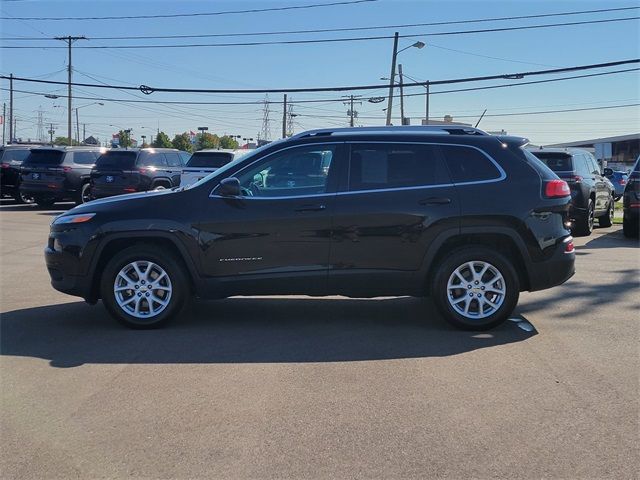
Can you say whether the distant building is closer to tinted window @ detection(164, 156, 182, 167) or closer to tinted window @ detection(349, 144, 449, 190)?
tinted window @ detection(164, 156, 182, 167)

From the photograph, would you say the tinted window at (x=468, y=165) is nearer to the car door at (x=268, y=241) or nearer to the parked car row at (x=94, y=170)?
the car door at (x=268, y=241)

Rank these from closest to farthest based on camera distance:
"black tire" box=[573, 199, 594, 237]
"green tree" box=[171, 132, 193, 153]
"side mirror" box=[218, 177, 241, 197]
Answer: "side mirror" box=[218, 177, 241, 197] < "black tire" box=[573, 199, 594, 237] < "green tree" box=[171, 132, 193, 153]

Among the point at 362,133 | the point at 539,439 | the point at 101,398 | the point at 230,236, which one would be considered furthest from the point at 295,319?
the point at 539,439

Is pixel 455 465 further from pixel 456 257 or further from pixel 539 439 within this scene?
pixel 456 257

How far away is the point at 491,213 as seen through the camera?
231 inches

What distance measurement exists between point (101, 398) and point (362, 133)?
11.2 feet

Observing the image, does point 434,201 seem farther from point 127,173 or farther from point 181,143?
point 181,143

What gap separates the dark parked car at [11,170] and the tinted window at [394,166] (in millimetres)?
18198

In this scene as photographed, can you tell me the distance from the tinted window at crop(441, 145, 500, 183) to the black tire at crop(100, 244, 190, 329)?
2824 millimetres

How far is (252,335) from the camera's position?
19.2ft

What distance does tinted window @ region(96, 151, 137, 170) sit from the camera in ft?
56.1

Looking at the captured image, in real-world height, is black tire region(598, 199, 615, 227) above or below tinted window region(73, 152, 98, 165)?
below

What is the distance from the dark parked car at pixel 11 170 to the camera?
21266 millimetres

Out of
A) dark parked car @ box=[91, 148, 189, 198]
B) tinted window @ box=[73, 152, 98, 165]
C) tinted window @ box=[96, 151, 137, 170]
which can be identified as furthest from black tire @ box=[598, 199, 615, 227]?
tinted window @ box=[73, 152, 98, 165]
